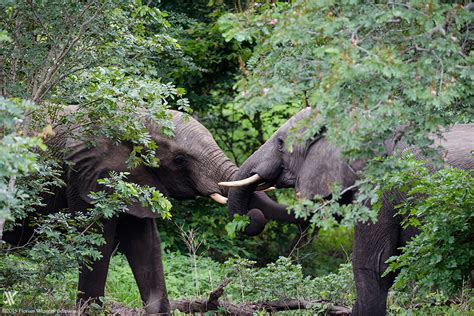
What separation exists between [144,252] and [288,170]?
5.42 feet

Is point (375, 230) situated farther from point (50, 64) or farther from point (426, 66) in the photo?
point (426, 66)

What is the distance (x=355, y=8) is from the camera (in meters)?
5.90

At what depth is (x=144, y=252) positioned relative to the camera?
1059 cm

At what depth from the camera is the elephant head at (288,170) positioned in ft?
31.4

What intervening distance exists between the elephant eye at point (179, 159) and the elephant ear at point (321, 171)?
1.21 meters

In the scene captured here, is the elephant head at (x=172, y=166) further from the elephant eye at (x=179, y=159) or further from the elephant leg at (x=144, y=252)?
the elephant leg at (x=144, y=252)

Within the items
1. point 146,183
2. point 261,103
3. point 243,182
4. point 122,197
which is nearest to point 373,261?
point 243,182

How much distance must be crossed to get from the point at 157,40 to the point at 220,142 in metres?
7.16

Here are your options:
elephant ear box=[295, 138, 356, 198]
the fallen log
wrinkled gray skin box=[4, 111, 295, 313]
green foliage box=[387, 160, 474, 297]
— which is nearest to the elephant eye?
wrinkled gray skin box=[4, 111, 295, 313]

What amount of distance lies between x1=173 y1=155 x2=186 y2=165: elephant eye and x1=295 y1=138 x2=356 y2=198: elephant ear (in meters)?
1.21

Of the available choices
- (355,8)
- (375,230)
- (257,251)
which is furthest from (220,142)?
(355,8)

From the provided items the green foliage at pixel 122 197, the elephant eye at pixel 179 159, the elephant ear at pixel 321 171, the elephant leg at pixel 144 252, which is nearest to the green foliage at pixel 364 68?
the green foliage at pixel 122 197

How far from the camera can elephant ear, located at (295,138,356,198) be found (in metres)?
9.45

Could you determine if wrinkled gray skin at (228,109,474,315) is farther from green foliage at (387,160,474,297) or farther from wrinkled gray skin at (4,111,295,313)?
wrinkled gray skin at (4,111,295,313)
